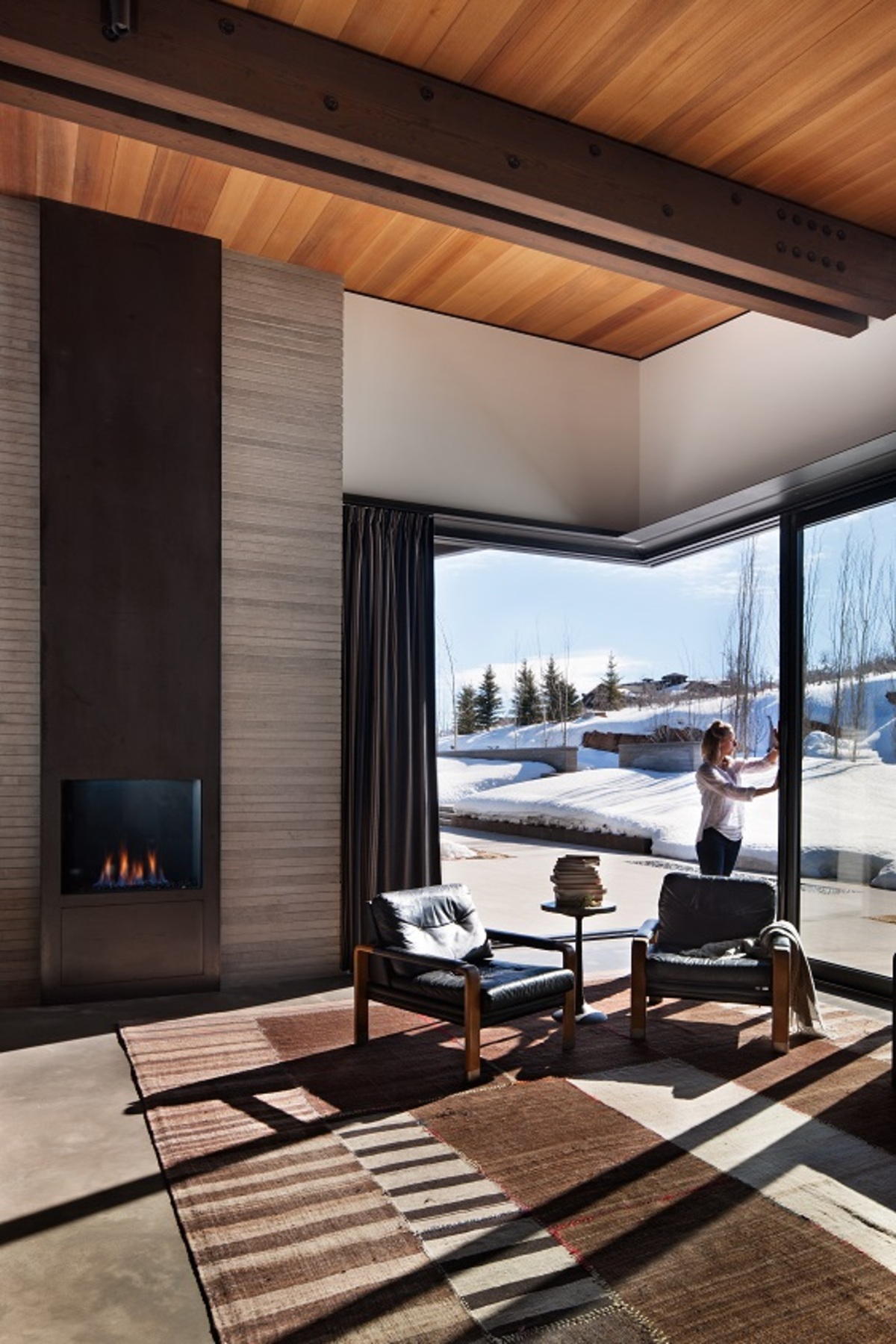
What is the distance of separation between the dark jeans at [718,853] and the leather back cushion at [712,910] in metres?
0.85

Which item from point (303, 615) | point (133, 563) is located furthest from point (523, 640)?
point (133, 563)

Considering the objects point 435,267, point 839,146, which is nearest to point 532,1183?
point 839,146

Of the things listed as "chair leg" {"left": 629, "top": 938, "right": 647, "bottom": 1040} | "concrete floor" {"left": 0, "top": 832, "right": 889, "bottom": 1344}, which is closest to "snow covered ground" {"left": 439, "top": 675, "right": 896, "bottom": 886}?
"concrete floor" {"left": 0, "top": 832, "right": 889, "bottom": 1344}

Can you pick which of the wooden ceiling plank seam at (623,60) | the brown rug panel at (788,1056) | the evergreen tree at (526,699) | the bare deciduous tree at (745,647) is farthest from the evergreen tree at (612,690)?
the wooden ceiling plank seam at (623,60)

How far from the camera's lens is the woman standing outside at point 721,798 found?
6047 mm

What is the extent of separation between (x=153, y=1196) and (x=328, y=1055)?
1.44 metres

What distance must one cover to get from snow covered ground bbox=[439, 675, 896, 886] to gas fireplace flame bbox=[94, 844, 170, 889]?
6.45 ft

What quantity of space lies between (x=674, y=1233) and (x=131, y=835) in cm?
362

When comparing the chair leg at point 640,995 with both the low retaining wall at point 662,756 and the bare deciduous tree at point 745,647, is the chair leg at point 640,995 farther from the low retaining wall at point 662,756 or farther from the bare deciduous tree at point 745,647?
the low retaining wall at point 662,756

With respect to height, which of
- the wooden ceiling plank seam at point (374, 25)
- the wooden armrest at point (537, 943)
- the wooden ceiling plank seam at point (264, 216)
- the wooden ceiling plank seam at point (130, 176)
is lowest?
the wooden armrest at point (537, 943)

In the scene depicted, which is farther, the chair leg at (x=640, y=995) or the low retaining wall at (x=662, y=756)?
the low retaining wall at (x=662, y=756)

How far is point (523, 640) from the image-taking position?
7801 mm

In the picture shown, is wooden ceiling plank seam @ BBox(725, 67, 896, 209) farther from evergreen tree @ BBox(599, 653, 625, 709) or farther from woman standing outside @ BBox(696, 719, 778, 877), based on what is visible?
evergreen tree @ BBox(599, 653, 625, 709)

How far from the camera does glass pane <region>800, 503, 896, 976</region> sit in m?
5.41
